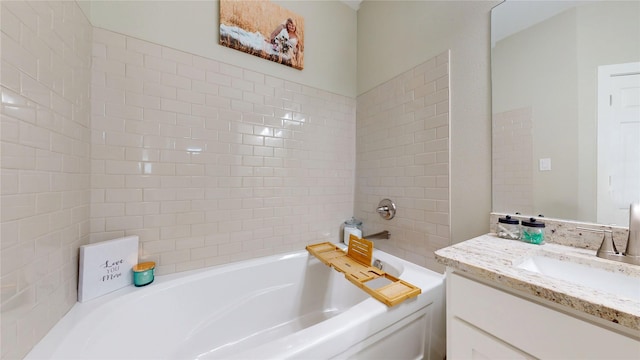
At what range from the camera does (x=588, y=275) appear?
71cm

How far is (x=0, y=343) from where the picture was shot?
22.0 inches

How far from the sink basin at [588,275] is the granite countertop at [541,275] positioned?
0.02 metres

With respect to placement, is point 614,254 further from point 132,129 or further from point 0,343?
point 132,129

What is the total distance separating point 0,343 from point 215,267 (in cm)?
81

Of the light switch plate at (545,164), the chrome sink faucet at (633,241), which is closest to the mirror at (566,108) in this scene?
the light switch plate at (545,164)

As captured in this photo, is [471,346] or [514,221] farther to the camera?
[514,221]

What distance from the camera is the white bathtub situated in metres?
0.75

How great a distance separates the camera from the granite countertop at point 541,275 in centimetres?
46

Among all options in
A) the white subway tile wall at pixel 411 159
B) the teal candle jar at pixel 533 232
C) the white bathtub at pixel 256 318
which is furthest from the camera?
the white subway tile wall at pixel 411 159

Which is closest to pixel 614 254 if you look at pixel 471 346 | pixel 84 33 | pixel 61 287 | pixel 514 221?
pixel 514 221

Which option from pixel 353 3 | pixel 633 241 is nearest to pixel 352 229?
pixel 633 241

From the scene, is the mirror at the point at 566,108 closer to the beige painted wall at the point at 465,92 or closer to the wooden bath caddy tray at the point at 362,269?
the beige painted wall at the point at 465,92

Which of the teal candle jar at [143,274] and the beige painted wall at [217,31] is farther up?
the beige painted wall at [217,31]

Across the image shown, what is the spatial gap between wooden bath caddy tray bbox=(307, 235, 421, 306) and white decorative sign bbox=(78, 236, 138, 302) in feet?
3.39
